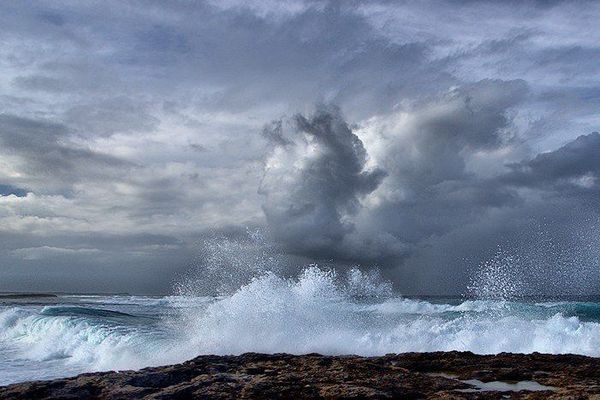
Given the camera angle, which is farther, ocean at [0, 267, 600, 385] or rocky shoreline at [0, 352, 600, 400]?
ocean at [0, 267, 600, 385]

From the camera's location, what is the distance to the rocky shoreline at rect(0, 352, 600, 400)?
28.9 ft

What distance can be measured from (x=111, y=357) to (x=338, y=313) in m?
8.98

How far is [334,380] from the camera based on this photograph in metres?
9.84

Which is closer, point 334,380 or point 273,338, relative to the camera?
point 334,380

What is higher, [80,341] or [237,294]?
[237,294]

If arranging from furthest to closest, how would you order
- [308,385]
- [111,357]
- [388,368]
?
1. [111,357]
2. [388,368]
3. [308,385]

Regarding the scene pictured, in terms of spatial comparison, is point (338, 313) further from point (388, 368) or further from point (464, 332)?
point (388, 368)

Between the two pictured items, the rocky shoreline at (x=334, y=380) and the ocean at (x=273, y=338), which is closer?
the rocky shoreline at (x=334, y=380)

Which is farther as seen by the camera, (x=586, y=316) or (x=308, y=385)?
(x=586, y=316)

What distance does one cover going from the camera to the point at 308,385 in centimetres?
939

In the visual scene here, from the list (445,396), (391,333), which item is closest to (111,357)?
(391,333)

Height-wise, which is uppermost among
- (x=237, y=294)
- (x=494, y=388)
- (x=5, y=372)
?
(x=237, y=294)

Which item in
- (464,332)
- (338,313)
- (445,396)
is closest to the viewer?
(445,396)

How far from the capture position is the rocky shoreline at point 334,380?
881 centimetres
